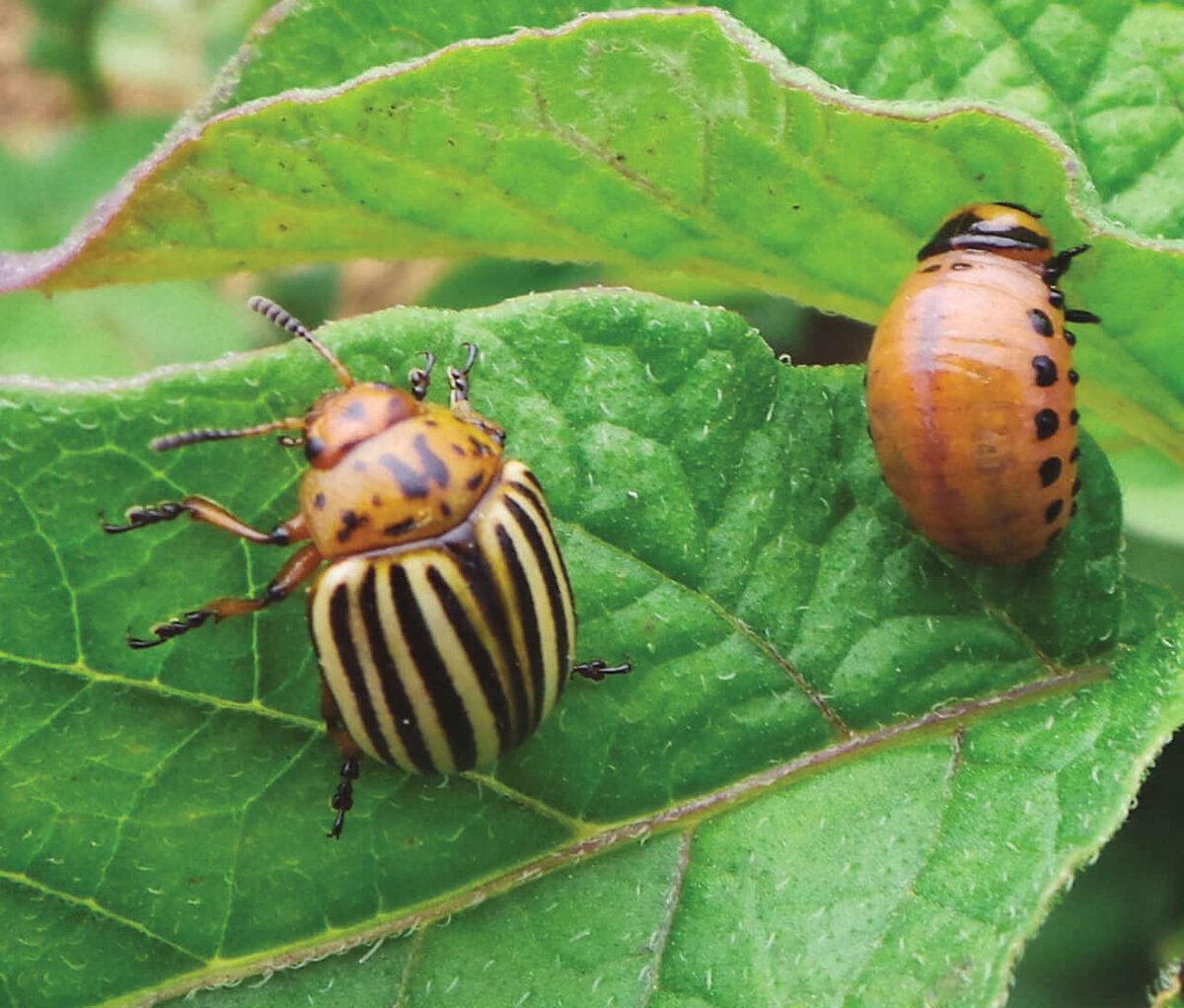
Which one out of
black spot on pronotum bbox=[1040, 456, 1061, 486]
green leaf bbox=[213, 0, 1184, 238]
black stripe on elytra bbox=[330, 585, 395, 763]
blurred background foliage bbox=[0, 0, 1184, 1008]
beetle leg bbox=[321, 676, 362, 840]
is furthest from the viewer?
blurred background foliage bbox=[0, 0, 1184, 1008]

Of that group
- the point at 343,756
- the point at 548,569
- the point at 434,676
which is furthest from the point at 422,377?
the point at 343,756

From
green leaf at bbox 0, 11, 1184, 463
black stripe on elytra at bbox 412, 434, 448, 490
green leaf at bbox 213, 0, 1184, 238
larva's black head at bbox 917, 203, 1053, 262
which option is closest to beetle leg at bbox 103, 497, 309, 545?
black stripe on elytra at bbox 412, 434, 448, 490

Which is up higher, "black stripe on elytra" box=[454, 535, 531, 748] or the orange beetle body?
the orange beetle body

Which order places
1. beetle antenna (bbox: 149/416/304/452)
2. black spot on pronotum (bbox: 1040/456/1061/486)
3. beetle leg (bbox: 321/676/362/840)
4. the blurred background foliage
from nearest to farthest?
beetle antenna (bbox: 149/416/304/452) < beetle leg (bbox: 321/676/362/840) < black spot on pronotum (bbox: 1040/456/1061/486) < the blurred background foliage

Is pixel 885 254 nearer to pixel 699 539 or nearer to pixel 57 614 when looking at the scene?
pixel 699 539

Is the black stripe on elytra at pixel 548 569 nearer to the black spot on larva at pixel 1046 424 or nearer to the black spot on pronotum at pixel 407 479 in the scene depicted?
the black spot on pronotum at pixel 407 479

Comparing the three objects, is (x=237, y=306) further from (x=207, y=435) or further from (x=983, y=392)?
(x=983, y=392)

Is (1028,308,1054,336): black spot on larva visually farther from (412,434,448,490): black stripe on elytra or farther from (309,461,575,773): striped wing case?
(412,434,448,490): black stripe on elytra

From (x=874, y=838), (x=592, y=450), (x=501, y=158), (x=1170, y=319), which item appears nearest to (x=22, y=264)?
(x=501, y=158)
